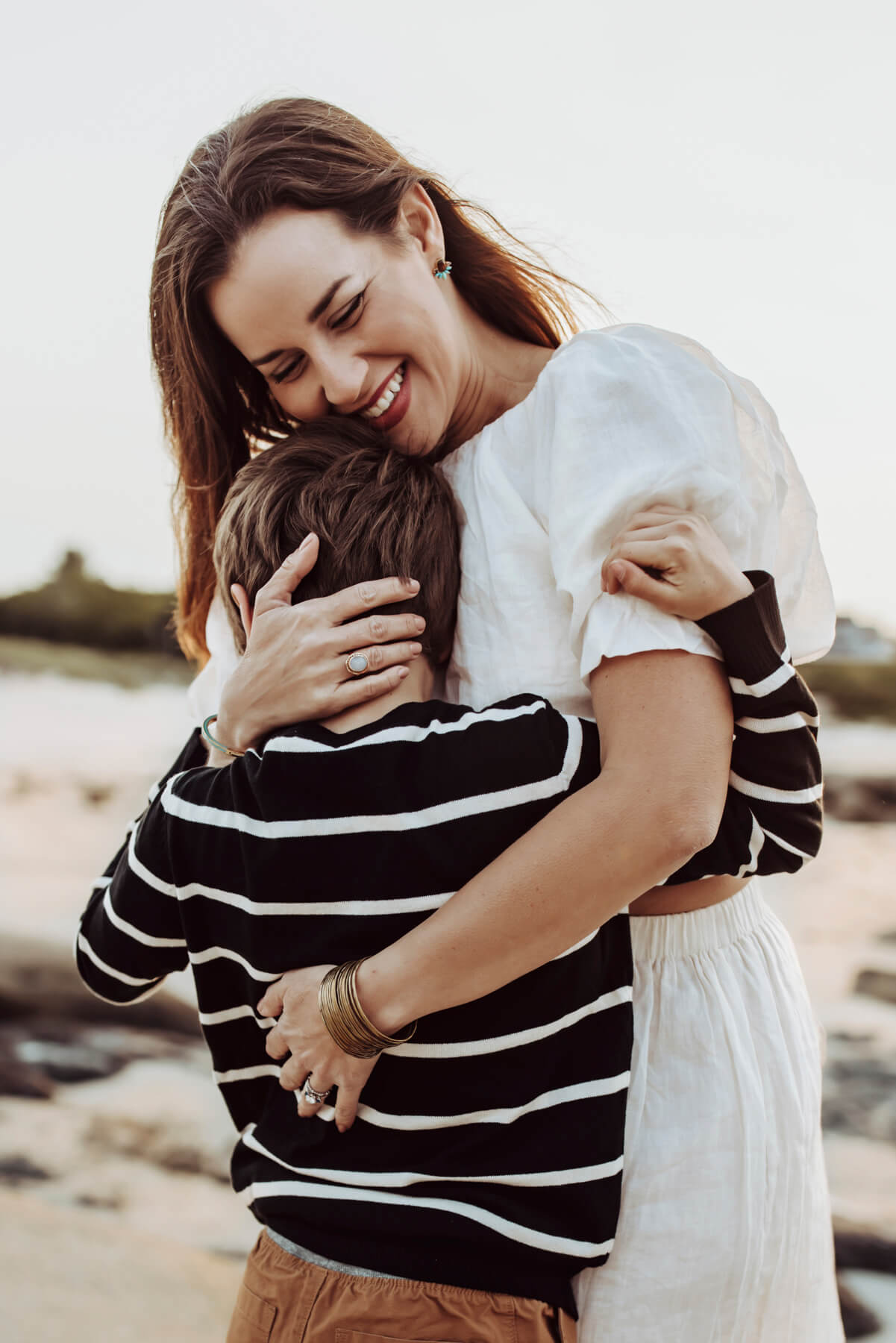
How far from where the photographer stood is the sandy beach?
8.09 feet

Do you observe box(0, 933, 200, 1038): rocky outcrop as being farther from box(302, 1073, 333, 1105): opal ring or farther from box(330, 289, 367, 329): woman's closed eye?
box(330, 289, 367, 329): woman's closed eye

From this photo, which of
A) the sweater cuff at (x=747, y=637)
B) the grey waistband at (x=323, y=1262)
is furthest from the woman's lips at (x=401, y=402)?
the grey waistband at (x=323, y=1262)

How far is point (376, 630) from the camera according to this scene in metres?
1.05

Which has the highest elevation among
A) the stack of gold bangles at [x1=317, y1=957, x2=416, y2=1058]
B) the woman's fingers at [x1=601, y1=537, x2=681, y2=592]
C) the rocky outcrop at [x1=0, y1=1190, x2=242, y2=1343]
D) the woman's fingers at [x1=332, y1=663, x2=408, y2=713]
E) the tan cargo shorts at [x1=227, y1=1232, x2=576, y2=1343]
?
the woman's fingers at [x1=601, y1=537, x2=681, y2=592]

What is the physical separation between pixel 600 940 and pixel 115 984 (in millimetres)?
523

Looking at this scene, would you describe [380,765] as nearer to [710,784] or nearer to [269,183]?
[710,784]

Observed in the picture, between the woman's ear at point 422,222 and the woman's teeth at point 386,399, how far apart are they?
0.58ft

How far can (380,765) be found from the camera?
0.93 m

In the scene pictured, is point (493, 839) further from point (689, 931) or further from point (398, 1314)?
point (398, 1314)

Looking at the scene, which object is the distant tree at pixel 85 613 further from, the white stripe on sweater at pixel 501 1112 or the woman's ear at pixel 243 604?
the white stripe on sweater at pixel 501 1112

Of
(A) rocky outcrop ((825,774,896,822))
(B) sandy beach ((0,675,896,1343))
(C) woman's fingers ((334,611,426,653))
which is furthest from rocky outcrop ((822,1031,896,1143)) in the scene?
(C) woman's fingers ((334,611,426,653))

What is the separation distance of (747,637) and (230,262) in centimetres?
73

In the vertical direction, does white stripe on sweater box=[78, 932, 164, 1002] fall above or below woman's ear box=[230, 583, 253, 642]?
Result: below

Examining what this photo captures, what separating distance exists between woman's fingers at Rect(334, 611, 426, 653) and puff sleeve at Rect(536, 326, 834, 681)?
0.17m
